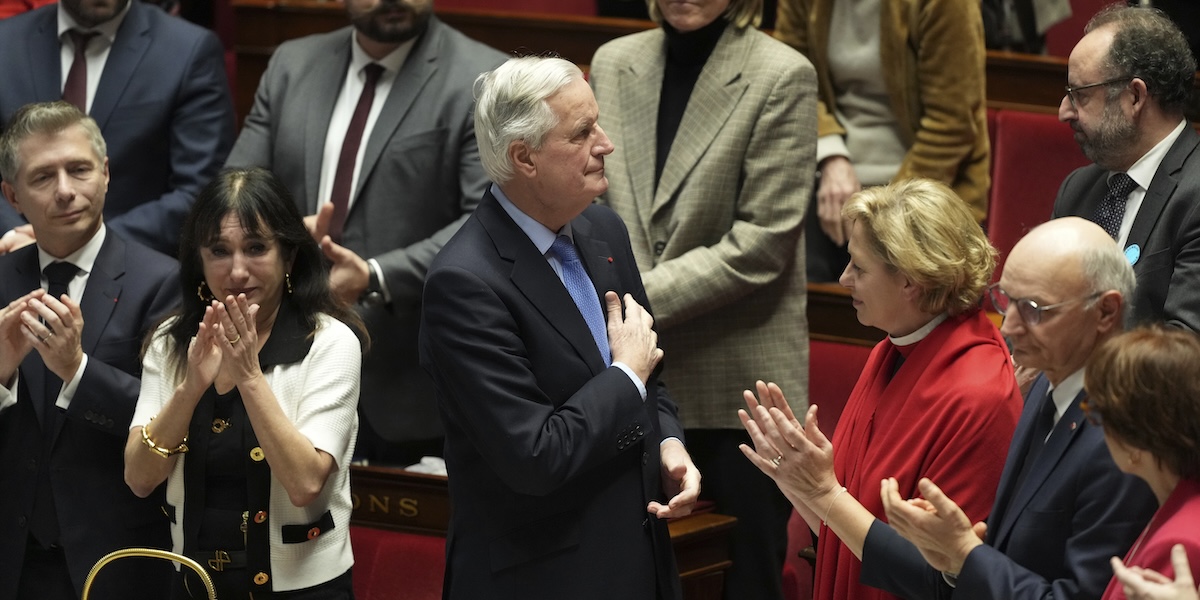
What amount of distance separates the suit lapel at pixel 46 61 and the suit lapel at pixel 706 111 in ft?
4.89

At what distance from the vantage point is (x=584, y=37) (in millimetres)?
3859

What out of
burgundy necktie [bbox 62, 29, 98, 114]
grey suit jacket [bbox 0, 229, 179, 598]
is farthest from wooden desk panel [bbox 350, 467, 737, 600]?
burgundy necktie [bbox 62, 29, 98, 114]

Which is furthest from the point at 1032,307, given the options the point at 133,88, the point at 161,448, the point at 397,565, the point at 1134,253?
the point at 133,88

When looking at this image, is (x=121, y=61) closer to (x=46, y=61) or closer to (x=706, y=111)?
(x=46, y=61)

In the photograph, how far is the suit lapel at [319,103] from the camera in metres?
3.17

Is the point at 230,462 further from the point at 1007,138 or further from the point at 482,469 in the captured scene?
the point at 1007,138

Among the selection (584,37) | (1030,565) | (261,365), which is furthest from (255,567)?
(584,37)

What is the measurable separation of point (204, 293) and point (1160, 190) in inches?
61.0

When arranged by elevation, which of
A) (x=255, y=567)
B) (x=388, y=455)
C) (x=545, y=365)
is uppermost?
(x=545, y=365)

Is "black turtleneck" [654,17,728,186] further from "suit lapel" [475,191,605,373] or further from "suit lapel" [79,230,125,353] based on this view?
"suit lapel" [79,230,125,353]

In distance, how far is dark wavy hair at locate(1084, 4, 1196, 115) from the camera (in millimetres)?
2377

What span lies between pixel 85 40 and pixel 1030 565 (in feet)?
8.35

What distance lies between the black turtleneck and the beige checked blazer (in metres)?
0.02

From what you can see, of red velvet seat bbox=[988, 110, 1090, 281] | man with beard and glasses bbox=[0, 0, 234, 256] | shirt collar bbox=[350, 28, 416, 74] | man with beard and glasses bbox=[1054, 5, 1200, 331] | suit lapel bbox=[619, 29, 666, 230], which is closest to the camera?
man with beard and glasses bbox=[1054, 5, 1200, 331]
